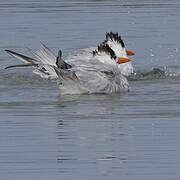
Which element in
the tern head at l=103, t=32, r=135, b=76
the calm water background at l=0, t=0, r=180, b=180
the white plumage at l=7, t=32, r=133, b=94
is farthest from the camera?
the tern head at l=103, t=32, r=135, b=76

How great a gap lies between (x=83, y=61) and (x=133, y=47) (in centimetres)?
455

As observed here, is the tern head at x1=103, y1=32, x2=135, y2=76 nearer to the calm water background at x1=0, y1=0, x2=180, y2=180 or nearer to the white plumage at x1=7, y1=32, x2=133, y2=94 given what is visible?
the white plumage at x1=7, y1=32, x2=133, y2=94

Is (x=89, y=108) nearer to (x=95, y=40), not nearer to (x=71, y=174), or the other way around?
(x=71, y=174)

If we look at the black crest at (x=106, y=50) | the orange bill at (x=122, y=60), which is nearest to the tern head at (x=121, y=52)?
the orange bill at (x=122, y=60)

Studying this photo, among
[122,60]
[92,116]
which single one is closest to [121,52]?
[122,60]

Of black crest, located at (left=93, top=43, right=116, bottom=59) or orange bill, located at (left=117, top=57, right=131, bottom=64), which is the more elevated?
black crest, located at (left=93, top=43, right=116, bottom=59)

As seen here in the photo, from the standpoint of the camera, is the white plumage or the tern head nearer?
the white plumage

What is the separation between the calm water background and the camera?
11414 millimetres

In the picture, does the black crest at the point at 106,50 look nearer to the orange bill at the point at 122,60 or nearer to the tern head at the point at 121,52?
the orange bill at the point at 122,60

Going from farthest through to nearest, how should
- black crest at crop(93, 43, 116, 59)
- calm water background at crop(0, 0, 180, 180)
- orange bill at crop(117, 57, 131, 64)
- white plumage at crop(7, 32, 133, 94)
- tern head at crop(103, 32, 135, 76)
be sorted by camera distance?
tern head at crop(103, 32, 135, 76), orange bill at crop(117, 57, 131, 64), black crest at crop(93, 43, 116, 59), white plumage at crop(7, 32, 133, 94), calm water background at crop(0, 0, 180, 180)

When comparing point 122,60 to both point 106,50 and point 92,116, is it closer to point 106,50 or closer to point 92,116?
point 106,50

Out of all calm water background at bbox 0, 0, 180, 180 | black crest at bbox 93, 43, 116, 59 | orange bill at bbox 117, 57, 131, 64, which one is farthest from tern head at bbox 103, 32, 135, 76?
black crest at bbox 93, 43, 116, 59

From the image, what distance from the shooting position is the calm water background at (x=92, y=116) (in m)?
11.4

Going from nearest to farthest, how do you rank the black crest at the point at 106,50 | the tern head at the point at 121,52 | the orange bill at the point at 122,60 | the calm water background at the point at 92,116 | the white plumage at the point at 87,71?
the calm water background at the point at 92,116, the white plumage at the point at 87,71, the black crest at the point at 106,50, the orange bill at the point at 122,60, the tern head at the point at 121,52
